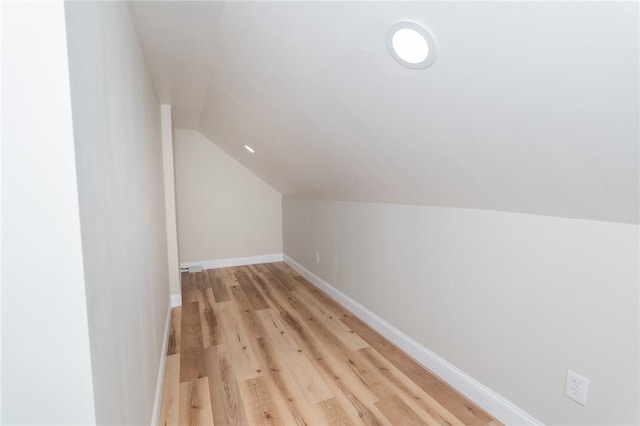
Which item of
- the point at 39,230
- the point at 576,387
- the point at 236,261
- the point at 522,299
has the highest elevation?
the point at 39,230

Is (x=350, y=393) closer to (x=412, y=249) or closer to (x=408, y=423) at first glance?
(x=408, y=423)

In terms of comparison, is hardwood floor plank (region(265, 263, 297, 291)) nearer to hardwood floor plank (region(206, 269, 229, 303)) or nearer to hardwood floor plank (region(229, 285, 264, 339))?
hardwood floor plank (region(229, 285, 264, 339))

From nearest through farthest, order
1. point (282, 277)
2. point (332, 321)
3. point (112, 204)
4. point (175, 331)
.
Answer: point (112, 204) < point (175, 331) < point (332, 321) < point (282, 277)

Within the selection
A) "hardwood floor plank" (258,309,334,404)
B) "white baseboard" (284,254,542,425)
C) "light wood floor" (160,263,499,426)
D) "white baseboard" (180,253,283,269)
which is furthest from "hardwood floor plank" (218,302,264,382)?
"white baseboard" (180,253,283,269)

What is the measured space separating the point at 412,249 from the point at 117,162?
5.88 ft

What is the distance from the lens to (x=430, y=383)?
6.39 ft

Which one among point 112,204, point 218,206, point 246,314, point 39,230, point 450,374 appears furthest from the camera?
point 218,206

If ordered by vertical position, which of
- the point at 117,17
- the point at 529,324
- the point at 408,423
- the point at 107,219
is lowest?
the point at 408,423

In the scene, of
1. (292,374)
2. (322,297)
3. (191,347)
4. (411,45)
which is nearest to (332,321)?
(322,297)

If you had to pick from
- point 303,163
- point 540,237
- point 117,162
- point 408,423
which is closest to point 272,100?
point 303,163

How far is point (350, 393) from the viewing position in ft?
6.11

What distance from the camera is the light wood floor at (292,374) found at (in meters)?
1.70

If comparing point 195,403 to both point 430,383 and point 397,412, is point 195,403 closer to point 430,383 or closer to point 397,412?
point 397,412

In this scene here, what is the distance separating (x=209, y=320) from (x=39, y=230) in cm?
253
